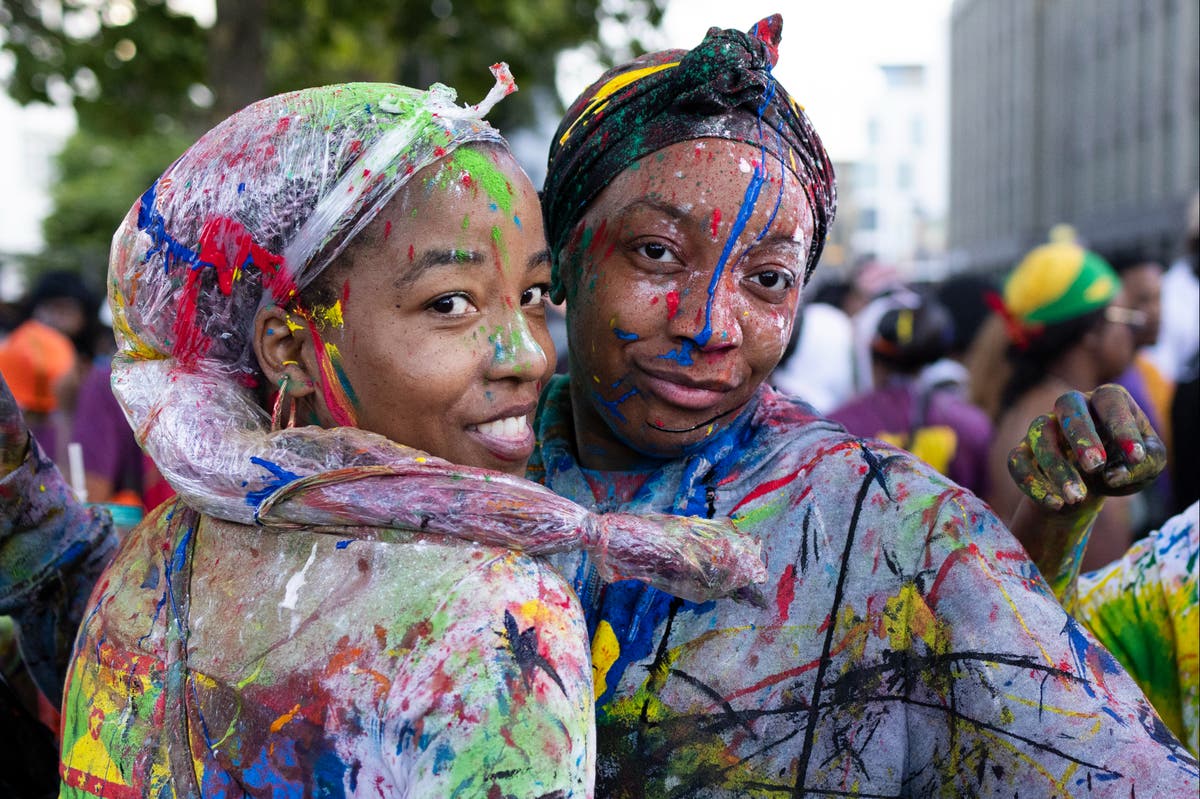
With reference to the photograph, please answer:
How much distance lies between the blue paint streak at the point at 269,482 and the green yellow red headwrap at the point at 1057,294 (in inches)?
146

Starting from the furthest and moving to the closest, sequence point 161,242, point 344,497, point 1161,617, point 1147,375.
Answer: point 1147,375
point 1161,617
point 161,242
point 344,497

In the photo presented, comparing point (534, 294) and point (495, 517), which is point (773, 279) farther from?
point (495, 517)

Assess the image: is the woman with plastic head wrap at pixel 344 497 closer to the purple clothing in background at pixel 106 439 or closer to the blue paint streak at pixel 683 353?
the blue paint streak at pixel 683 353

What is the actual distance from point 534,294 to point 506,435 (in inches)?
7.9

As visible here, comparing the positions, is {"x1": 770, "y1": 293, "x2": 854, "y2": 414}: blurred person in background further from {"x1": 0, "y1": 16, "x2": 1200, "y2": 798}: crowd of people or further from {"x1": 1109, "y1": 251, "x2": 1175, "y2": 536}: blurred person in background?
{"x1": 0, "y1": 16, "x2": 1200, "y2": 798}: crowd of people

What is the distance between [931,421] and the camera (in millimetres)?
5016

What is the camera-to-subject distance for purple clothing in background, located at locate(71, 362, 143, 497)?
4.78 m

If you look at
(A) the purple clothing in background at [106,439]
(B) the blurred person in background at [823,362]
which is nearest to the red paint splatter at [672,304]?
(A) the purple clothing in background at [106,439]

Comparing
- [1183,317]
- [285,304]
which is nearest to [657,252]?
[285,304]

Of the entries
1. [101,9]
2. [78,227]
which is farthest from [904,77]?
[101,9]

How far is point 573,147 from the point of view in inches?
76.6

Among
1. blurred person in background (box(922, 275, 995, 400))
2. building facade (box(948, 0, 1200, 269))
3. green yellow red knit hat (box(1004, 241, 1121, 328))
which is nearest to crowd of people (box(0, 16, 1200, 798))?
green yellow red knit hat (box(1004, 241, 1121, 328))

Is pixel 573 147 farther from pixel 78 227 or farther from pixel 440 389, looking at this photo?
pixel 78 227

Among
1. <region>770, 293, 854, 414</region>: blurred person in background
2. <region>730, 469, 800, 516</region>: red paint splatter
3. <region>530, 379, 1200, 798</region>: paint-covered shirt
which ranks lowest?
<region>770, 293, 854, 414</region>: blurred person in background
